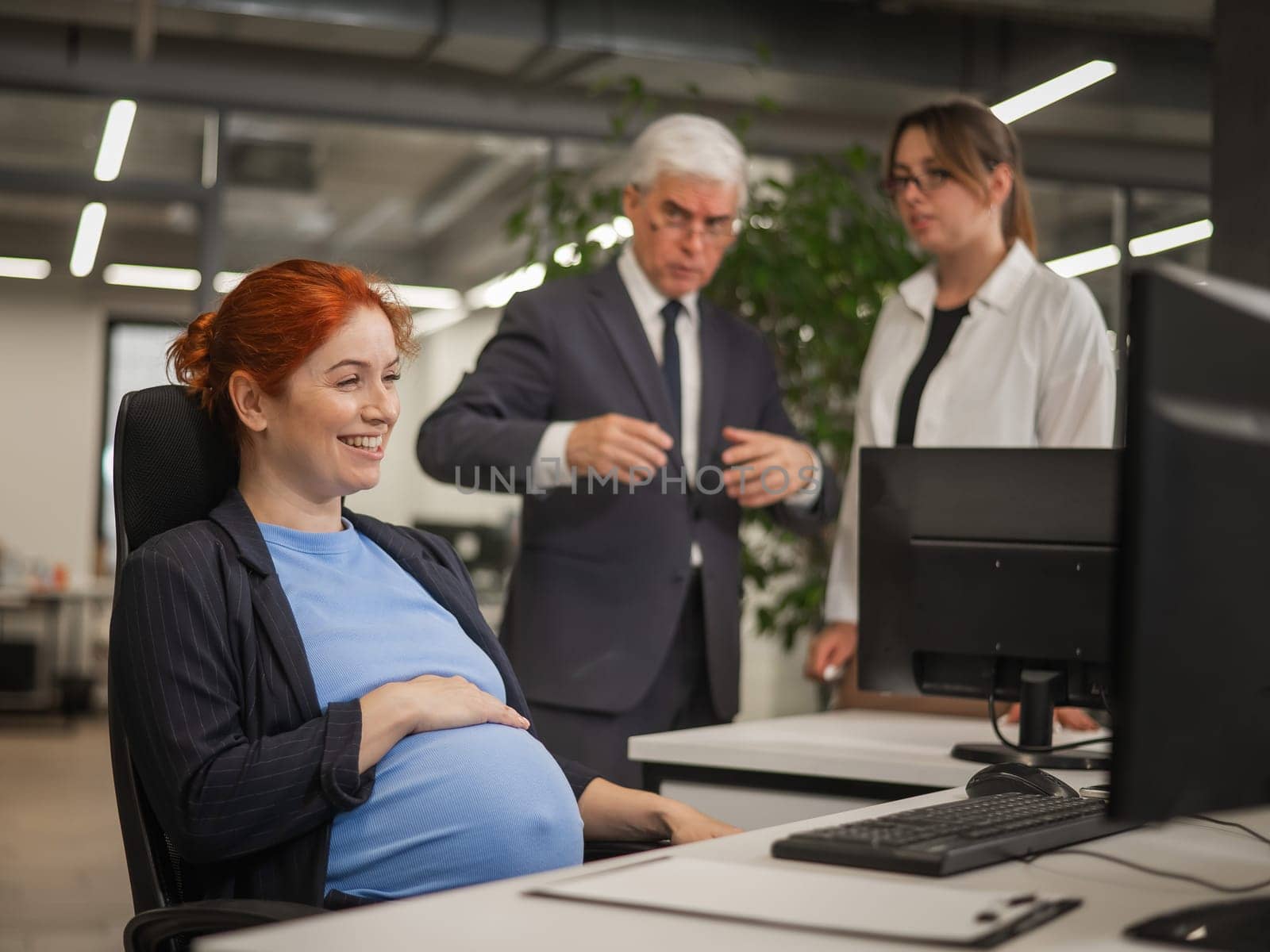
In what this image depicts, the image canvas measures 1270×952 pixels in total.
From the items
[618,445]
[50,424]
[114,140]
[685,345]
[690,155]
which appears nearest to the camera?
[618,445]

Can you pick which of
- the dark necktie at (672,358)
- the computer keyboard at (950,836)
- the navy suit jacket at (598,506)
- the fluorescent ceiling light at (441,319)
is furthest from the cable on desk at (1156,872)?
the fluorescent ceiling light at (441,319)

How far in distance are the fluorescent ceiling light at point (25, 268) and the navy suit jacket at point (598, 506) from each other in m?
10.1

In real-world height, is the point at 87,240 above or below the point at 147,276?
above

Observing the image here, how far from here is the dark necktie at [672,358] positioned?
9.16 ft

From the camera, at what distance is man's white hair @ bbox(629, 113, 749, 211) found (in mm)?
2744

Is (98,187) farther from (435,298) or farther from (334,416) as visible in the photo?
(334,416)

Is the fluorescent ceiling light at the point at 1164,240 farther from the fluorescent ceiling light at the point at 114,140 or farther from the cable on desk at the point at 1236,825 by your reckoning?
the cable on desk at the point at 1236,825

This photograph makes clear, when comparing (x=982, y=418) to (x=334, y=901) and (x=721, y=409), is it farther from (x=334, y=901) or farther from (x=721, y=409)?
(x=334, y=901)

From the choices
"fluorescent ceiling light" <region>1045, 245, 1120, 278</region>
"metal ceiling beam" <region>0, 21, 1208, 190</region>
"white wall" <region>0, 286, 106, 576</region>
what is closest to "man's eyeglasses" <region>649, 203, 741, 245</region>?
"metal ceiling beam" <region>0, 21, 1208, 190</region>

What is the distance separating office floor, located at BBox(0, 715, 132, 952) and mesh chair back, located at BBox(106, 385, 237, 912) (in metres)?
2.83

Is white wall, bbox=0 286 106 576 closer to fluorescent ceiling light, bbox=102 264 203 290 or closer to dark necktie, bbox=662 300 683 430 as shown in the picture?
fluorescent ceiling light, bbox=102 264 203 290

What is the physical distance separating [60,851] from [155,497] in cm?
433

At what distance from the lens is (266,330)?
180 cm

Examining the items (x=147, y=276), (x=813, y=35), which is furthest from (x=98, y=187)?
(x=147, y=276)
